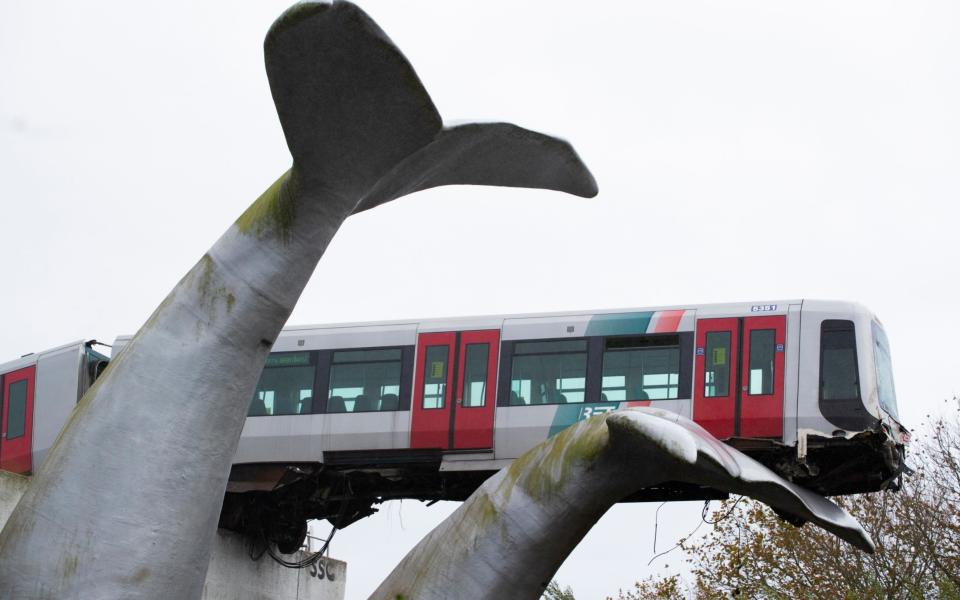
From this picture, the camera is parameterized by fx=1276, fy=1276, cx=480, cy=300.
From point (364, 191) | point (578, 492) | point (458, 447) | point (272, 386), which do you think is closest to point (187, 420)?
point (364, 191)

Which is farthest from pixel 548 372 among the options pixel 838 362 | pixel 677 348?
pixel 838 362

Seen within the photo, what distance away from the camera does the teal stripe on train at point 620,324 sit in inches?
603

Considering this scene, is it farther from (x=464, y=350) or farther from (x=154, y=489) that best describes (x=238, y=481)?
(x=154, y=489)

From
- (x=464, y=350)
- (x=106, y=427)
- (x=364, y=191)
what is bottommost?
(x=106, y=427)

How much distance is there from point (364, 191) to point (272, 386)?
1164 centimetres

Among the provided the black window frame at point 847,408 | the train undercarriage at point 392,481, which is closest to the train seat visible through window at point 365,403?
the train undercarriage at point 392,481

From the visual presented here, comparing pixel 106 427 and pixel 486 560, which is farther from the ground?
pixel 106 427

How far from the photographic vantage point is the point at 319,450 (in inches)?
621

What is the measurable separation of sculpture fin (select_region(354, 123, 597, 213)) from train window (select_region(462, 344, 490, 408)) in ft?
32.5

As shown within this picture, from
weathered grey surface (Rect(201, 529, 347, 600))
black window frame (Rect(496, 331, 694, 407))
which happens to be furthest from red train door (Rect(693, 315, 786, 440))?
weathered grey surface (Rect(201, 529, 347, 600))

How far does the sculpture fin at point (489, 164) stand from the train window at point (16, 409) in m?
13.2

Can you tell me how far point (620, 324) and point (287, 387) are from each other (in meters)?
4.31

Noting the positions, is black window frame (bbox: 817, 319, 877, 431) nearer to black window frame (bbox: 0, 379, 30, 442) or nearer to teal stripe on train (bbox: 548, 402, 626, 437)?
teal stripe on train (bbox: 548, 402, 626, 437)

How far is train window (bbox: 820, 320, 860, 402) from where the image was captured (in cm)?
1441
